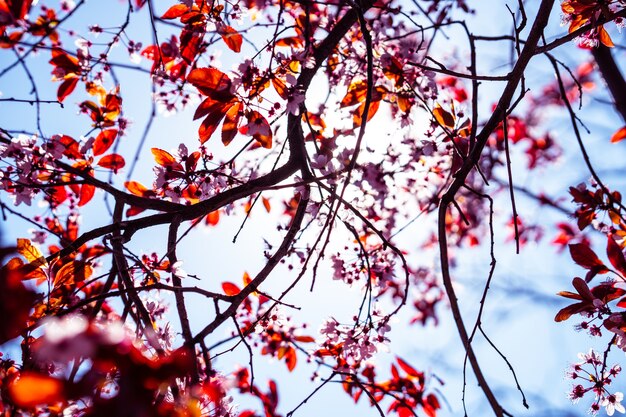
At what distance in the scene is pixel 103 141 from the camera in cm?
201

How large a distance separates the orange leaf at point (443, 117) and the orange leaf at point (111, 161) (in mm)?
1368

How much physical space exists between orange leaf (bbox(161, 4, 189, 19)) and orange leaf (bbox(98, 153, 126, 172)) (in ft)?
2.08

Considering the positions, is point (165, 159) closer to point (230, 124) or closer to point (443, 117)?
point (230, 124)

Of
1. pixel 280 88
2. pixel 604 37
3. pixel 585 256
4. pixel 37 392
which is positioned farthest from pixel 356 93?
pixel 37 392

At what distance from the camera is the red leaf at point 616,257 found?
1.60 meters

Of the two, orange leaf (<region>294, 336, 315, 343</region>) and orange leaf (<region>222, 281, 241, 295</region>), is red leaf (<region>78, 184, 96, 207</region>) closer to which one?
orange leaf (<region>222, 281, 241, 295</region>)

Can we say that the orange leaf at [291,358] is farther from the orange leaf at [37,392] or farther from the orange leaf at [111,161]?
the orange leaf at [37,392]

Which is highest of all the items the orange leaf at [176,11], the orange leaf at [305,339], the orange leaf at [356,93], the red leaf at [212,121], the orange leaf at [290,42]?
the orange leaf at [290,42]

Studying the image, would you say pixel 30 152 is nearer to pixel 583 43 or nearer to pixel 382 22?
pixel 382 22

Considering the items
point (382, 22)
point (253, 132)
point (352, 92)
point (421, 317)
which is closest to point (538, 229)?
point (421, 317)

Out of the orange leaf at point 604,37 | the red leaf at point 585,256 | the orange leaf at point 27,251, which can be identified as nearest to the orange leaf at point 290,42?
the orange leaf at point 604,37

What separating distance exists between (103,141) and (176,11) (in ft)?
2.14

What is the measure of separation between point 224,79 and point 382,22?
1381 mm

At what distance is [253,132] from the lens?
5.10 feet
